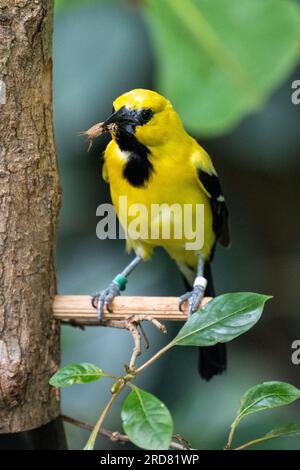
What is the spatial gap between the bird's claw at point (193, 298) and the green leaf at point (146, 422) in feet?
1.13

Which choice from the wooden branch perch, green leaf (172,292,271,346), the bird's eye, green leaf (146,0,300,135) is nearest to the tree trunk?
the wooden branch perch

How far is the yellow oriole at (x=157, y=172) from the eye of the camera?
1511 millimetres

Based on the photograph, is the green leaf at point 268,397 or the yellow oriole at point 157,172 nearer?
the green leaf at point 268,397

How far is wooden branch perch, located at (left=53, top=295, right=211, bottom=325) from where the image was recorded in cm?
146

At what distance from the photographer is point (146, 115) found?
4.98 ft

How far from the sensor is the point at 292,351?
2.40 m

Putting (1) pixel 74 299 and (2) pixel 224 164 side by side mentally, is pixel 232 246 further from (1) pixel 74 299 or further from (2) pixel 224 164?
(1) pixel 74 299

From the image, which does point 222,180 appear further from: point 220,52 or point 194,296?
point 194,296

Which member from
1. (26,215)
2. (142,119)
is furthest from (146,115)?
(26,215)

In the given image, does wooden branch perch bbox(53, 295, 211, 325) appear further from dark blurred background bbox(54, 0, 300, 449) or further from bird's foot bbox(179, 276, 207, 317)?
dark blurred background bbox(54, 0, 300, 449)

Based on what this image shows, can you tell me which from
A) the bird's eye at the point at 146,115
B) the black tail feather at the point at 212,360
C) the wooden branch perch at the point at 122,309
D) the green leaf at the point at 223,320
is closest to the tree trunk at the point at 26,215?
the wooden branch perch at the point at 122,309

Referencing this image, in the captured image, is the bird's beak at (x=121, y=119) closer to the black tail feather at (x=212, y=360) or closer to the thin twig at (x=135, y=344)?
the thin twig at (x=135, y=344)
